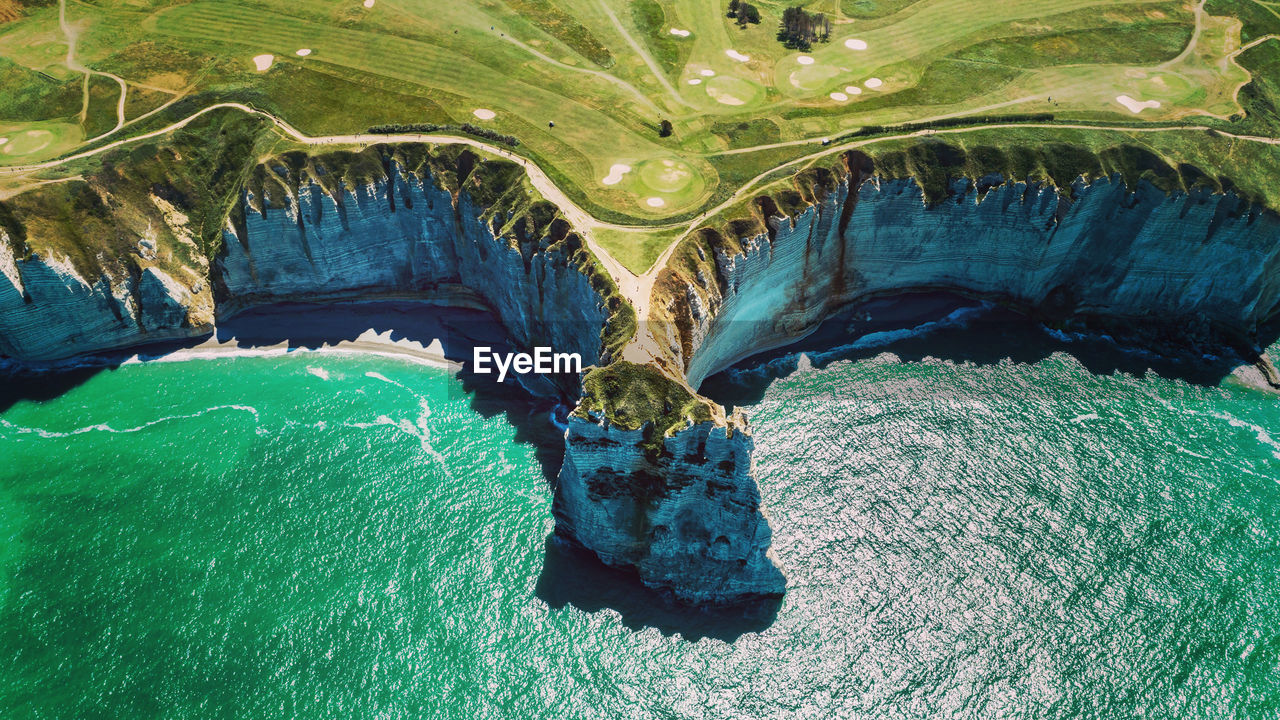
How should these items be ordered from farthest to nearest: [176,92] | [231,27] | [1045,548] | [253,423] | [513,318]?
[231,27], [176,92], [513,318], [253,423], [1045,548]

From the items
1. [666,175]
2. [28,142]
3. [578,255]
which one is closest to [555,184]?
[666,175]

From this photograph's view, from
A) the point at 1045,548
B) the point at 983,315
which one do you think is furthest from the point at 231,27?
the point at 1045,548

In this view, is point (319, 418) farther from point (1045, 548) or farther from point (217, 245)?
point (1045, 548)

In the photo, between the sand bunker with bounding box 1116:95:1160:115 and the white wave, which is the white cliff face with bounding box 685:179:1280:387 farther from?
the white wave

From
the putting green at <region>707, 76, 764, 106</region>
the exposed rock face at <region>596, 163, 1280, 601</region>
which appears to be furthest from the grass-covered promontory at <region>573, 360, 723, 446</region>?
the putting green at <region>707, 76, 764, 106</region>

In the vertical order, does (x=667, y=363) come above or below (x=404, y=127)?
below

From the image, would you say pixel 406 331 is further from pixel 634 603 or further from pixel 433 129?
pixel 634 603
